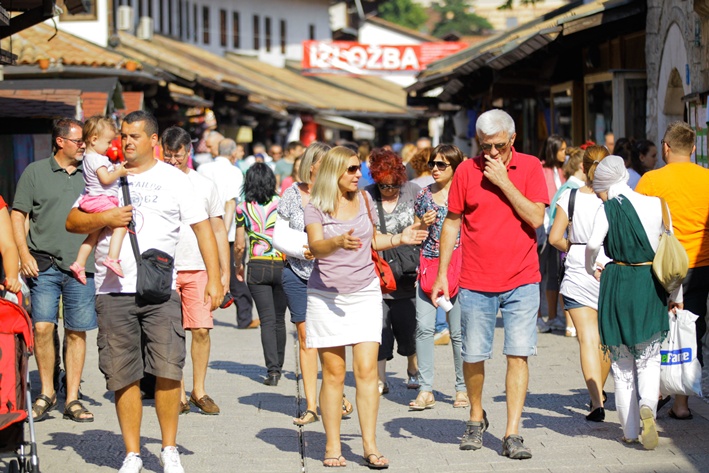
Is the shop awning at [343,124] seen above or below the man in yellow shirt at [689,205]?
above

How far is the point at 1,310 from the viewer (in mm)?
6016

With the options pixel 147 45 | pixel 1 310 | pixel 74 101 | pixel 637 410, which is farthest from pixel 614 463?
pixel 147 45

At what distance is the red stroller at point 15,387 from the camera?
584 centimetres

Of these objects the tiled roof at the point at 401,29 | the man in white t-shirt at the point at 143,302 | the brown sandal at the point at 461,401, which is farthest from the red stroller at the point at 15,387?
the tiled roof at the point at 401,29

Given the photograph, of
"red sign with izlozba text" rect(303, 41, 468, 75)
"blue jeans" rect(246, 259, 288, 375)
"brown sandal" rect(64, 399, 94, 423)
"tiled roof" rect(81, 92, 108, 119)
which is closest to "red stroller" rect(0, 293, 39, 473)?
"brown sandal" rect(64, 399, 94, 423)

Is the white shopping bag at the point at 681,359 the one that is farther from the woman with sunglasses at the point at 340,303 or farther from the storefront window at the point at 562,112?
the storefront window at the point at 562,112

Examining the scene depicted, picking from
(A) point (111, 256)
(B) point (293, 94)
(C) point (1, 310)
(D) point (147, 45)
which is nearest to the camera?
(C) point (1, 310)

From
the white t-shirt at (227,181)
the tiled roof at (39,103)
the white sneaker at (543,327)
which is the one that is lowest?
the white sneaker at (543,327)

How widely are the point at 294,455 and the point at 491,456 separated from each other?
116 centimetres

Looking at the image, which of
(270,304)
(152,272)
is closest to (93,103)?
(270,304)

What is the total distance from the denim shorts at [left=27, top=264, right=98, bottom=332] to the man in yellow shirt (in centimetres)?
Result: 380

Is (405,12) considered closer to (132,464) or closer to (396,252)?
(396,252)

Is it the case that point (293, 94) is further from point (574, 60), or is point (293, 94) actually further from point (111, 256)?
point (111, 256)

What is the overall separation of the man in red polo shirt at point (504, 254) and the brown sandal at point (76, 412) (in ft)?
8.82
